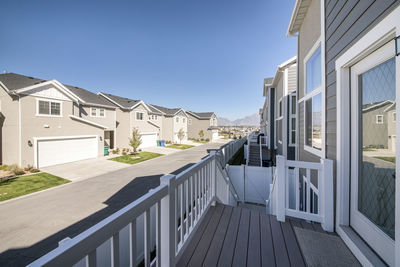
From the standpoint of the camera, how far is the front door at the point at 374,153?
1562 millimetres

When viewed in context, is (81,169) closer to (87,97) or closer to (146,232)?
(87,97)

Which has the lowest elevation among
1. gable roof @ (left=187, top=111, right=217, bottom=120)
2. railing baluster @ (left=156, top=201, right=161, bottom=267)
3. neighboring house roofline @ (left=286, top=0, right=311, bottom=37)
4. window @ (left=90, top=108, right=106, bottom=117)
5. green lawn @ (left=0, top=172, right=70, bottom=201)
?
green lawn @ (left=0, top=172, right=70, bottom=201)

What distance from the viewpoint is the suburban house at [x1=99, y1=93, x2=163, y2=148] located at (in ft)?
60.5

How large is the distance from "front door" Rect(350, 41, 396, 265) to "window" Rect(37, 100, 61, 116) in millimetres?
15666

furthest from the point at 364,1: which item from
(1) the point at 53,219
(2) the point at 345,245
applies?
Result: (1) the point at 53,219

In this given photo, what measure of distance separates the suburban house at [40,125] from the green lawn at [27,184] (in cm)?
222

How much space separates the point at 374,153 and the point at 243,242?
6.29ft

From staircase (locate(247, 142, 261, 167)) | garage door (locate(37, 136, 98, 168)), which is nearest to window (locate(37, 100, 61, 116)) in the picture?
garage door (locate(37, 136, 98, 168))

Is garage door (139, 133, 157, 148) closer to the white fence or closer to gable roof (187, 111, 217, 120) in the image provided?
gable roof (187, 111, 217, 120)

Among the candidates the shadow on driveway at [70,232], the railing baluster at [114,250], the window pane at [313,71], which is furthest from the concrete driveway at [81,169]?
the window pane at [313,71]

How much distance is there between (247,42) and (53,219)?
1319cm

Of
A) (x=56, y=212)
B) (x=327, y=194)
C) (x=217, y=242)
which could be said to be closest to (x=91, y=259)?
(x=217, y=242)

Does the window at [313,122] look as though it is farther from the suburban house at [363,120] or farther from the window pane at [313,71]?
the suburban house at [363,120]

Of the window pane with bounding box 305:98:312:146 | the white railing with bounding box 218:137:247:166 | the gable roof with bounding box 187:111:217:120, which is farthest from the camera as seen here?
the gable roof with bounding box 187:111:217:120
